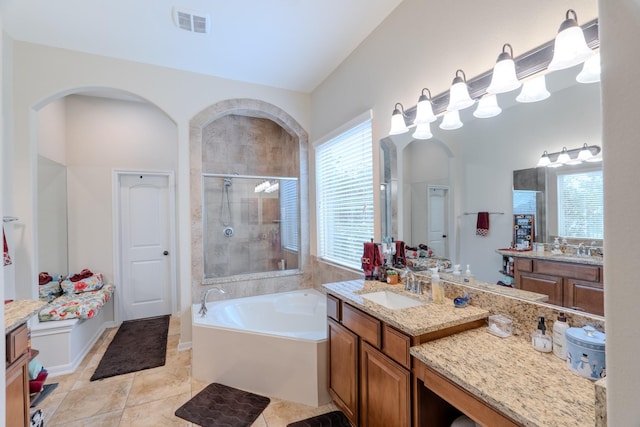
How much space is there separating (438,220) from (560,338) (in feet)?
3.04

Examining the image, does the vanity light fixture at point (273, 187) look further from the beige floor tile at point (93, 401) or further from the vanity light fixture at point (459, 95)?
the vanity light fixture at point (459, 95)

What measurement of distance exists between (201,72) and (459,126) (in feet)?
9.19

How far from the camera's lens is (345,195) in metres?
3.05

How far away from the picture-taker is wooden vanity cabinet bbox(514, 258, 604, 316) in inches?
46.5

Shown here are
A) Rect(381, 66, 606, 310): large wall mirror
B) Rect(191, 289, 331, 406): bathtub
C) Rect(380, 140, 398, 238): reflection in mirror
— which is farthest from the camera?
Rect(380, 140, 398, 238): reflection in mirror

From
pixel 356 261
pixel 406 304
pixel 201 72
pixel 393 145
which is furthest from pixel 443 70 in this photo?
pixel 201 72

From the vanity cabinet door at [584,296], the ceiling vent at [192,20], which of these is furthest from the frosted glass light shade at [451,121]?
the ceiling vent at [192,20]

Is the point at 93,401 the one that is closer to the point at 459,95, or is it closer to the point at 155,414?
the point at 155,414

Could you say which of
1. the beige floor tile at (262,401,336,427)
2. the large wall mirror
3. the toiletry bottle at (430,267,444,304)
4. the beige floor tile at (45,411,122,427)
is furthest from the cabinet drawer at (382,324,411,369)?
the beige floor tile at (45,411,122,427)

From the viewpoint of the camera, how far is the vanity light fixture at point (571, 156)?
117 cm

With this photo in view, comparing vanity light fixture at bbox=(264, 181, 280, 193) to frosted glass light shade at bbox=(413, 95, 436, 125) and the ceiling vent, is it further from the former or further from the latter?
frosted glass light shade at bbox=(413, 95, 436, 125)

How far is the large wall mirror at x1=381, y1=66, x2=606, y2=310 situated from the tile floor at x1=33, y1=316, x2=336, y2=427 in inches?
61.7

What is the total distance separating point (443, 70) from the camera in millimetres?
1848

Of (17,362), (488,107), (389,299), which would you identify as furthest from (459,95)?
(17,362)
